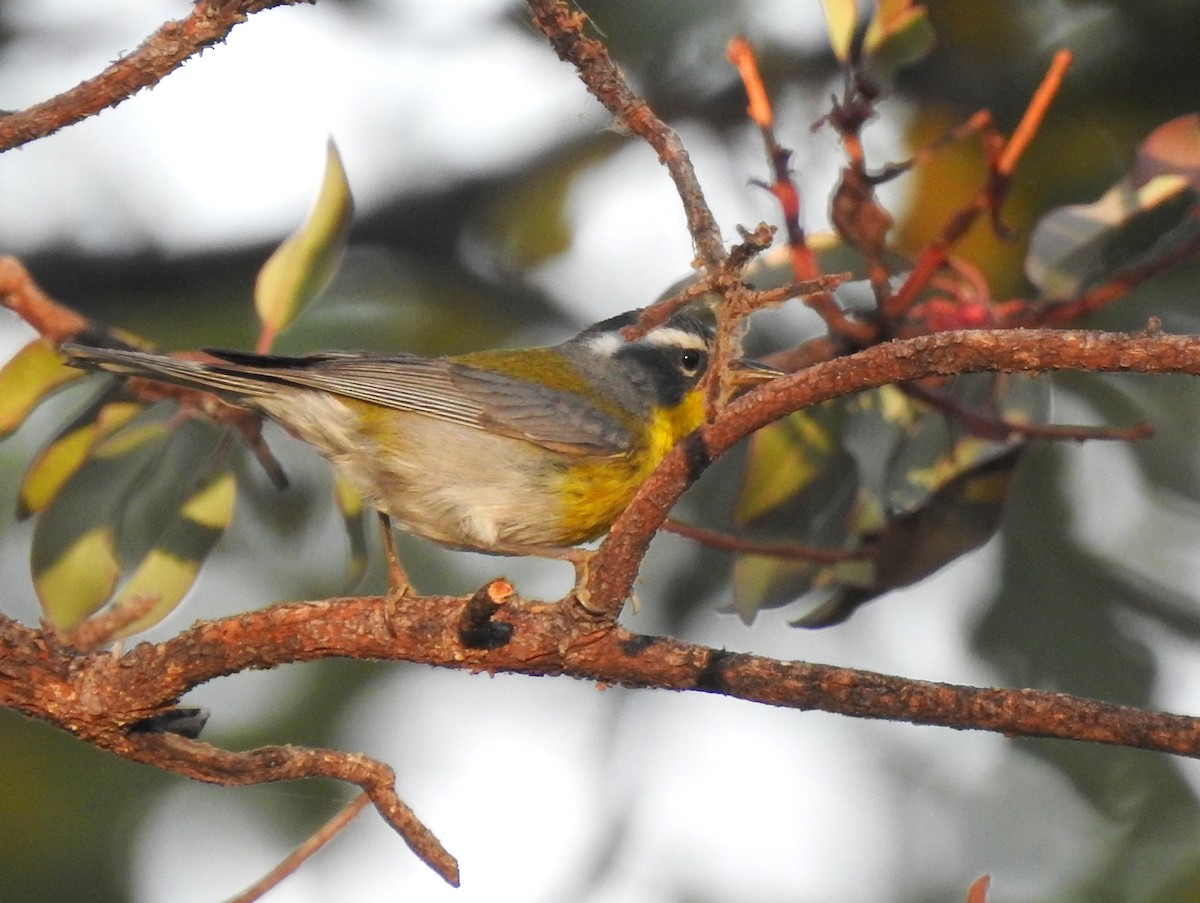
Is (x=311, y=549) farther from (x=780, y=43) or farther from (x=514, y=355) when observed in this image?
(x=780, y=43)

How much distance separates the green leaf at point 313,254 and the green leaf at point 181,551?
429mm

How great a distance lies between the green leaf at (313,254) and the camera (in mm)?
3465

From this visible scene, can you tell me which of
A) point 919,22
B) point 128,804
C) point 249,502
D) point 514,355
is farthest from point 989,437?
point 128,804

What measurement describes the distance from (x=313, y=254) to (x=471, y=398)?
0.59 metres

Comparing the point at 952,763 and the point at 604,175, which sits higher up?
the point at 604,175

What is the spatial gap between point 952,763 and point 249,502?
8.88 feet

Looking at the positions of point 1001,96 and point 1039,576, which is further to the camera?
point 1001,96

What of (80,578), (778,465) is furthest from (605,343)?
(80,578)

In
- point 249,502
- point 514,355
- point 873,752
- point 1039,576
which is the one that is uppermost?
point 514,355

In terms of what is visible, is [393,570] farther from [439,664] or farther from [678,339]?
[678,339]

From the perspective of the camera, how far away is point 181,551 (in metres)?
3.29

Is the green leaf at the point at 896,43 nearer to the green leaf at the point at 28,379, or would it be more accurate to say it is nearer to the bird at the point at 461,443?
the bird at the point at 461,443

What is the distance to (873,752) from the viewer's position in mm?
5438

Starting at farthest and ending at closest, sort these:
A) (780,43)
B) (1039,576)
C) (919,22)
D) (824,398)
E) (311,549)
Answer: (780,43) → (311,549) → (1039,576) → (919,22) → (824,398)
